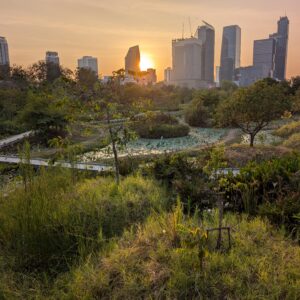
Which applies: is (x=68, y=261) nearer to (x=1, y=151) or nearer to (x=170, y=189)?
(x=170, y=189)

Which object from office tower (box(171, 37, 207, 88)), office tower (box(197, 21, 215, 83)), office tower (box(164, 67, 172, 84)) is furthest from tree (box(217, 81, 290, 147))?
office tower (box(197, 21, 215, 83))

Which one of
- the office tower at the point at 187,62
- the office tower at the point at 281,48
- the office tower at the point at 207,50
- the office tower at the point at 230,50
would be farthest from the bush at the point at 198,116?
the office tower at the point at 230,50

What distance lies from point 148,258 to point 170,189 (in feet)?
6.03

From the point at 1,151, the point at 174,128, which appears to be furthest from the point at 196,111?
the point at 1,151

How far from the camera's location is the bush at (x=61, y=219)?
259 centimetres

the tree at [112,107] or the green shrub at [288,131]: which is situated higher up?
the tree at [112,107]

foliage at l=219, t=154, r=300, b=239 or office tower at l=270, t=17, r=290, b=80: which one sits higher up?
office tower at l=270, t=17, r=290, b=80

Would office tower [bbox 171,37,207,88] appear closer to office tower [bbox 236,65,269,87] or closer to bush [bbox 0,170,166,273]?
office tower [bbox 236,65,269,87]

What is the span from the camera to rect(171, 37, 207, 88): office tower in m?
74.4

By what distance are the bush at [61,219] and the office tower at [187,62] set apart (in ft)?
239

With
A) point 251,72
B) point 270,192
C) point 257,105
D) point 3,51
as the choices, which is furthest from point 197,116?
point 251,72

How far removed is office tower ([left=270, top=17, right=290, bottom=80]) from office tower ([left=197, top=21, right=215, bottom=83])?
18.5 meters

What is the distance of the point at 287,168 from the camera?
11.9 feet

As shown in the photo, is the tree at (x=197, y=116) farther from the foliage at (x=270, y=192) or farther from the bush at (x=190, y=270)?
the bush at (x=190, y=270)
